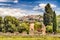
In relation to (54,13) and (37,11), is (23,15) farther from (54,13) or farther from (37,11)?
(54,13)

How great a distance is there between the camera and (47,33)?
4.34m

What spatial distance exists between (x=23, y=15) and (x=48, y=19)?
1.81ft

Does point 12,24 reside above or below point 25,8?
below

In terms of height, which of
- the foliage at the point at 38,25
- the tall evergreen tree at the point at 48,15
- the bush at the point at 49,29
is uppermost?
the tall evergreen tree at the point at 48,15

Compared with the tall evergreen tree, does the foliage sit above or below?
below

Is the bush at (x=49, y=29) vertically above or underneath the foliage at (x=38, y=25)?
underneath

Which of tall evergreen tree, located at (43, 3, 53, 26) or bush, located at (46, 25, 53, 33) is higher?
tall evergreen tree, located at (43, 3, 53, 26)

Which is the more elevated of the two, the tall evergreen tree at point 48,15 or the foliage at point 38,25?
the tall evergreen tree at point 48,15

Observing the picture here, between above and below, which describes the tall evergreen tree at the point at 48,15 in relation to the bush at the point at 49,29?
above

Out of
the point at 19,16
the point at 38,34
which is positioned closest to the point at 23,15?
the point at 19,16

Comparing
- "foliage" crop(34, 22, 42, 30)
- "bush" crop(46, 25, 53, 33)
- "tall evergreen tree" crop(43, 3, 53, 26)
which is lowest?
"bush" crop(46, 25, 53, 33)

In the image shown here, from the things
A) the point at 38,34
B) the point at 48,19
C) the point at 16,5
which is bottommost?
the point at 38,34

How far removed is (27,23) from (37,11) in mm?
341

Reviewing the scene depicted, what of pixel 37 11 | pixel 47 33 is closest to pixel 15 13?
pixel 37 11
